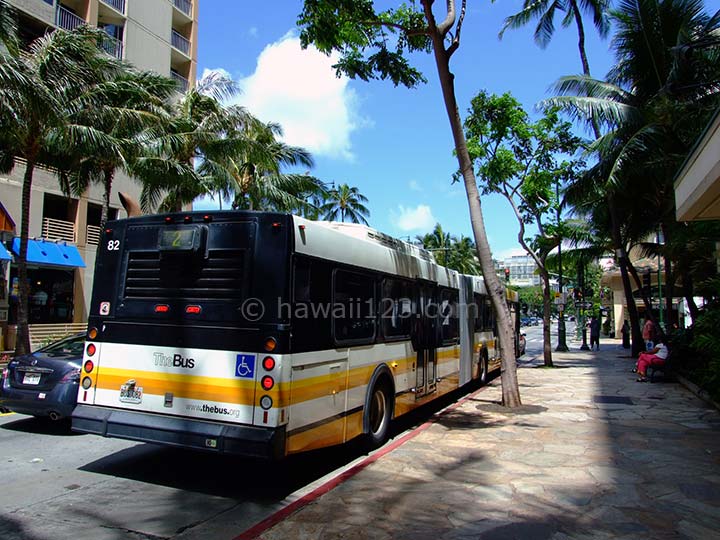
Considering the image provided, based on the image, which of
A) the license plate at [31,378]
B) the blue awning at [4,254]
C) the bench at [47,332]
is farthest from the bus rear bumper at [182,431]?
the bench at [47,332]

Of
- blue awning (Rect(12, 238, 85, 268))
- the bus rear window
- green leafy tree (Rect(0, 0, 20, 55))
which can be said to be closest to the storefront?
blue awning (Rect(12, 238, 85, 268))

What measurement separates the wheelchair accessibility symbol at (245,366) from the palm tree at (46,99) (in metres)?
10.3

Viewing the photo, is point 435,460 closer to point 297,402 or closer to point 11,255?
point 297,402

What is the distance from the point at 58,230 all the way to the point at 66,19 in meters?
10.2

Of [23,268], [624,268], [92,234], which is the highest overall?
[92,234]

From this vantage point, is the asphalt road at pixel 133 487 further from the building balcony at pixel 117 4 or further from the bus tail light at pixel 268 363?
the building balcony at pixel 117 4

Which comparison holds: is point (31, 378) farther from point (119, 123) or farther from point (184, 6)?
point (184, 6)

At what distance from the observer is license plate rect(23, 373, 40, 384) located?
Answer: 781cm

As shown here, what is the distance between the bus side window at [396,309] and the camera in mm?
7793

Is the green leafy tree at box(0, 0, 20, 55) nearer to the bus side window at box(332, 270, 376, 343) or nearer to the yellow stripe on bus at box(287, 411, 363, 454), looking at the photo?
the bus side window at box(332, 270, 376, 343)

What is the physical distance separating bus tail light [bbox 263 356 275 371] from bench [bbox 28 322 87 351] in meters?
19.1

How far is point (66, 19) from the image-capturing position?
86.9 ft

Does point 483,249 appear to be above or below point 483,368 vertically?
above

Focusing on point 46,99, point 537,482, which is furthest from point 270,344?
point 46,99
